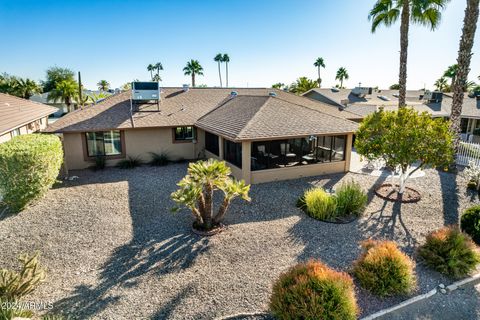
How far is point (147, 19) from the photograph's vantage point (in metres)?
18.8

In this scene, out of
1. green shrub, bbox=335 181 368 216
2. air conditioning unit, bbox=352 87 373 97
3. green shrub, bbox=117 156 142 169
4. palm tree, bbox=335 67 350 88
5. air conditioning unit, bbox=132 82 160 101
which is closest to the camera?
green shrub, bbox=335 181 368 216

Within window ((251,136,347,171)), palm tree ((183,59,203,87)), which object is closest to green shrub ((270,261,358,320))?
window ((251,136,347,171))

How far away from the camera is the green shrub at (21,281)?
6.12 meters

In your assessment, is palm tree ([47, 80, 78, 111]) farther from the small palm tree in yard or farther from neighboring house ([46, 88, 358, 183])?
the small palm tree in yard

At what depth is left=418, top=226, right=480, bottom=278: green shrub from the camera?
7.57 metres

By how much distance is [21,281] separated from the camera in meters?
6.38

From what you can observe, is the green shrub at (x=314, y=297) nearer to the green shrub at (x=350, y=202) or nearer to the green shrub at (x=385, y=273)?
the green shrub at (x=385, y=273)

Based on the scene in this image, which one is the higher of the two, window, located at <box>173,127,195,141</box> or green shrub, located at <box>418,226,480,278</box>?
window, located at <box>173,127,195,141</box>

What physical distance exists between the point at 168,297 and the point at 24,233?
19.9ft

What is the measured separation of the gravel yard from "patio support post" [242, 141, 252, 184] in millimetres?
982

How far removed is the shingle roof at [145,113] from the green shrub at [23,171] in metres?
4.66

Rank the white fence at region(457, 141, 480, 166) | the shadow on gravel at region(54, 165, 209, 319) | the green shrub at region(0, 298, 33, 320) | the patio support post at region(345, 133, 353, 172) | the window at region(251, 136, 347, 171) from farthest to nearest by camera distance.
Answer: the white fence at region(457, 141, 480, 166) → the patio support post at region(345, 133, 353, 172) → the window at region(251, 136, 347, 171) → the shadow on gravel at region(54, 165, 209, 319) → the green shrub at region(0, 298, 33, 320)

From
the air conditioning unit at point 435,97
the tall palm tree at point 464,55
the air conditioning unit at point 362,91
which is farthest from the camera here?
the air conditioning unit at point 362,91

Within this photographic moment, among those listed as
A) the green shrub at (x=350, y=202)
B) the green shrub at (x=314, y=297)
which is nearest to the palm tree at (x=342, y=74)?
the green shrub at (x=350, y=202)
